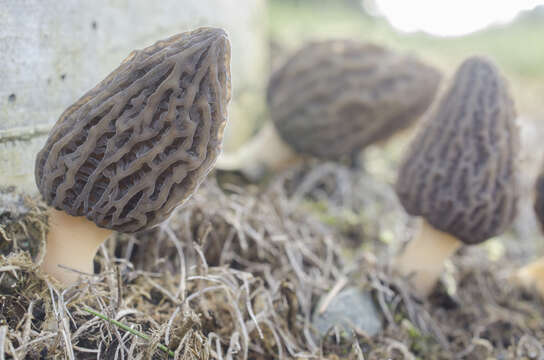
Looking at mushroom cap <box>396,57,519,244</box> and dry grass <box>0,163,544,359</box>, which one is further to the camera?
mushroom cap <box>396,57,519,244</box>

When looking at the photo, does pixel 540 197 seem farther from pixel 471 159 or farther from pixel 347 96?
pixel 347 96

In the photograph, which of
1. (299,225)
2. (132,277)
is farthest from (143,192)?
(299,225)

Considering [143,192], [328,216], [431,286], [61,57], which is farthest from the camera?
[328,216]

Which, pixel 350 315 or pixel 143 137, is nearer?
pixel 143 137

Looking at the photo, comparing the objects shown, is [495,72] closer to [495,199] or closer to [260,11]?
[495,199]

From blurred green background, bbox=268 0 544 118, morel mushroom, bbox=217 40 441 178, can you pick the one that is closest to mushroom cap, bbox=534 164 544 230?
morel mushroom, bbox=217 40 441 178

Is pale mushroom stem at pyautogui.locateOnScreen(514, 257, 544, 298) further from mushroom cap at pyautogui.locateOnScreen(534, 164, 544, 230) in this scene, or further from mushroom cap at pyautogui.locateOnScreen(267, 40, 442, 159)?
mushroom cap at pyautogui.locateOnScreen(267, 40, 442, 159)

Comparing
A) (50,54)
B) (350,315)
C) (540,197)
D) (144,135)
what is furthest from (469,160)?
(50,54)
